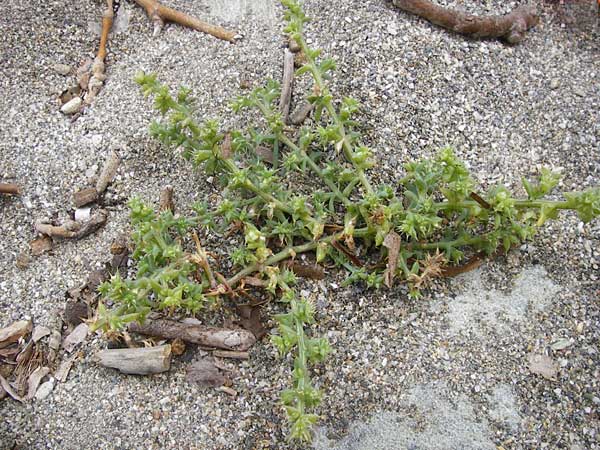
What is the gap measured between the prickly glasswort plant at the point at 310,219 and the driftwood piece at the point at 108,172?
41cm

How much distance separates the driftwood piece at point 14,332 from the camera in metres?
2.54

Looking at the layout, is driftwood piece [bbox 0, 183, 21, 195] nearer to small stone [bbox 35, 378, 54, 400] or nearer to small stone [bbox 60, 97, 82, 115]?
small stone [bbox 60, 97, 82, 115]

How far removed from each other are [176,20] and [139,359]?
1.65 metres

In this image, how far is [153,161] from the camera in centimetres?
288

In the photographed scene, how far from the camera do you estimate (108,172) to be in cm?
287

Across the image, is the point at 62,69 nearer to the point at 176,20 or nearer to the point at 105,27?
the point at 105,27

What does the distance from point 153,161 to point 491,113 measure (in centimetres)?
138

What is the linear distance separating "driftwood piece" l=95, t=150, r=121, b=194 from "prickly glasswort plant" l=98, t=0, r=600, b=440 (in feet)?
1.33

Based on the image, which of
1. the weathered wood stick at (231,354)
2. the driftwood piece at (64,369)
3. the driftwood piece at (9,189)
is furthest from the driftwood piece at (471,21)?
the driftwood piece at (64,369)

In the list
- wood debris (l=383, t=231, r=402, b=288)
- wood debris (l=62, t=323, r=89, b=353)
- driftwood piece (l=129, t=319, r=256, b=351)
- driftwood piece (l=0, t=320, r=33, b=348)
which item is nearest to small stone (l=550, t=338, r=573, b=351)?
wood debris (l=383, t=231, r=402, b=288)

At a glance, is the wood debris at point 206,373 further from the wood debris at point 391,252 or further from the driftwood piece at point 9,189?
the driftwood piece at point 9,189

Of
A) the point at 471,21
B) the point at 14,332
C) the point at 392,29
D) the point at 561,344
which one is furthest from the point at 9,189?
the point at 561,344

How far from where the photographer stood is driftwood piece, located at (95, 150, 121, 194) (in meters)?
2.84

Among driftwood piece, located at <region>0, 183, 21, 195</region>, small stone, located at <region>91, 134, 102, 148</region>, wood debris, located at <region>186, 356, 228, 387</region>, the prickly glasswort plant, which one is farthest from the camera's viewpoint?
small stone, located at <region>91, 134, 102, 148</region>
